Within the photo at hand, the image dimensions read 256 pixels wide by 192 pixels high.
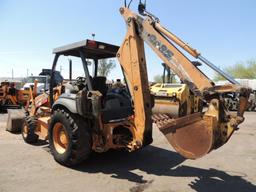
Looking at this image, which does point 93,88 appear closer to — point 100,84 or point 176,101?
point 100,84

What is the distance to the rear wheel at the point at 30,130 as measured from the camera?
25.0ft

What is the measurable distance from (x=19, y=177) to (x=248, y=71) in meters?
52.4

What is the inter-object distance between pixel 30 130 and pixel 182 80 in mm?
4449

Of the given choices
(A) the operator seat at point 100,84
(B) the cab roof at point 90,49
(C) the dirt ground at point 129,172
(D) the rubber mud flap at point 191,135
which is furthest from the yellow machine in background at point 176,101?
(D) the rubber mud flap at point 191,135

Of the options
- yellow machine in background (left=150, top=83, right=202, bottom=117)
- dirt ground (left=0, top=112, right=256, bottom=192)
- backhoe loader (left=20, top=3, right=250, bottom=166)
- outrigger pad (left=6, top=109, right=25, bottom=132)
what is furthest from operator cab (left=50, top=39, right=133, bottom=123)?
yellow machine in background (left=150, top=83, right=202, bottom=117)

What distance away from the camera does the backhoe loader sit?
4309 millimetres

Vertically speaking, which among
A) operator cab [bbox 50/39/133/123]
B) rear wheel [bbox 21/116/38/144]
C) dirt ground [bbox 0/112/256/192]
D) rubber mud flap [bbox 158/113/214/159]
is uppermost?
operator cab [bbox 50/39/133/123]

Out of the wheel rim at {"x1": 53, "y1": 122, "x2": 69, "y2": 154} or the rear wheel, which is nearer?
the wheel rim at {"x1": 53, "y1": 122, "x2": 69, "y2": 154}

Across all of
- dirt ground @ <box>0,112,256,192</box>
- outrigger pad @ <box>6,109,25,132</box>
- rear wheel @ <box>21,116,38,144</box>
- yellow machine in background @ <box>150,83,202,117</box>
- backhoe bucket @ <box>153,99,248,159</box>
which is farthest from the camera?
yellow machine in background @ <box>150,83,202,117</box>

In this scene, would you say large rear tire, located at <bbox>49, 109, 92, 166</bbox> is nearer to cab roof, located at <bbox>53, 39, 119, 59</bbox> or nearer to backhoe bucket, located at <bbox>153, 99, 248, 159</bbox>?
cab roof, located at <bbox>53, 39, 119, 59</bbox>

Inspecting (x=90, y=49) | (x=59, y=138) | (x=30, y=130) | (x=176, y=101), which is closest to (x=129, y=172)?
(x=59, y=138)

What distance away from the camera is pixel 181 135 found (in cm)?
456

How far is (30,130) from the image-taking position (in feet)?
25.3

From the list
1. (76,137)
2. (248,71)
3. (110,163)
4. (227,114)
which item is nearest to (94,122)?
(76,137)
